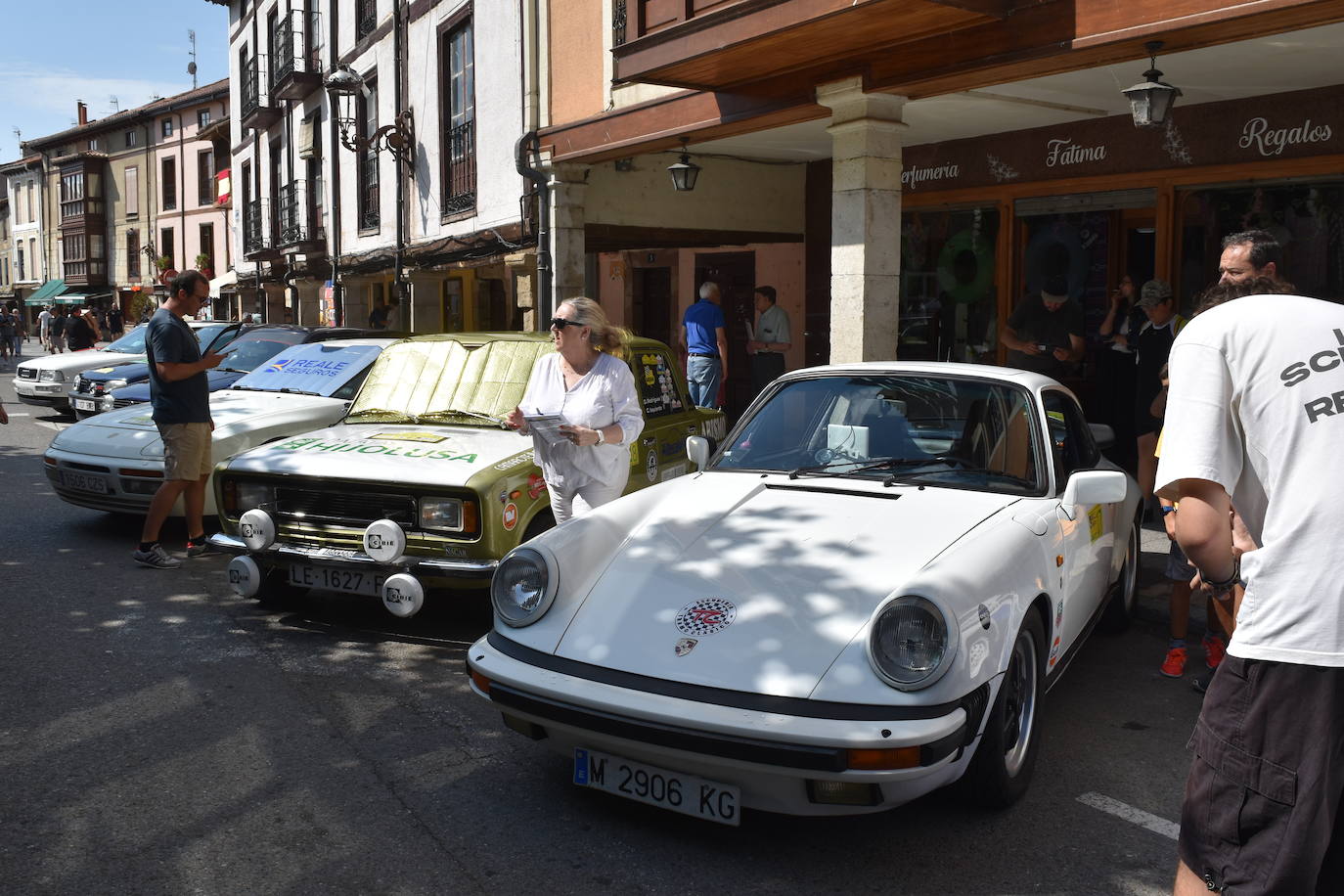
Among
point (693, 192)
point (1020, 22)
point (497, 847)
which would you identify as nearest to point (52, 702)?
point (497, 847)

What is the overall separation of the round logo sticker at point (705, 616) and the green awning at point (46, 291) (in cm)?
6407

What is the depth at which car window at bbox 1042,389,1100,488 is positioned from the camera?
14.9ft

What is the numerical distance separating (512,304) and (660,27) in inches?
397

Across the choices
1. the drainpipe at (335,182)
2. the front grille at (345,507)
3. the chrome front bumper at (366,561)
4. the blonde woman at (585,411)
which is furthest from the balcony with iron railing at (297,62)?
the blonde woman at (585,411)

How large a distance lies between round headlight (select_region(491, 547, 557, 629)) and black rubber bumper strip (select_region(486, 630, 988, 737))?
0.36 m

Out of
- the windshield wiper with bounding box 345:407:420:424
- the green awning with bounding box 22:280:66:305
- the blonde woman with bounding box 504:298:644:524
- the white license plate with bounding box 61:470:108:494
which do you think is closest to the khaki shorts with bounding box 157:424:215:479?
the white license plate with bounding box 61:470:108:494

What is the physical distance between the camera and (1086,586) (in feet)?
15.4

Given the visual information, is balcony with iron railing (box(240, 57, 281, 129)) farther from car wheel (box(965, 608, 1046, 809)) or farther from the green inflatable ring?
car wheel (box(965, 608, 1046, 809))

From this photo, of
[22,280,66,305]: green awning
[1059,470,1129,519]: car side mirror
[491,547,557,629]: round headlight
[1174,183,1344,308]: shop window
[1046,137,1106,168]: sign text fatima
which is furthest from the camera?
[22,280,66,305]: green awning

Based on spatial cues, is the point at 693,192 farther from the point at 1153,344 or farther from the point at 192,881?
the point at 192,881

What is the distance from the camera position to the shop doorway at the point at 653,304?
57.2ft

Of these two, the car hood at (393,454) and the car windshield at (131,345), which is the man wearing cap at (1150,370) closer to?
the car hood at (393,454)

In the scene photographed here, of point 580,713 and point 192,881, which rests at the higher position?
point 580,713

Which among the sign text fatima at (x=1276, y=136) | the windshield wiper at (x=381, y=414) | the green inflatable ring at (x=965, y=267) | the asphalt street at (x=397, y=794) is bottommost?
the asphalt street at (x=397, y=794)
